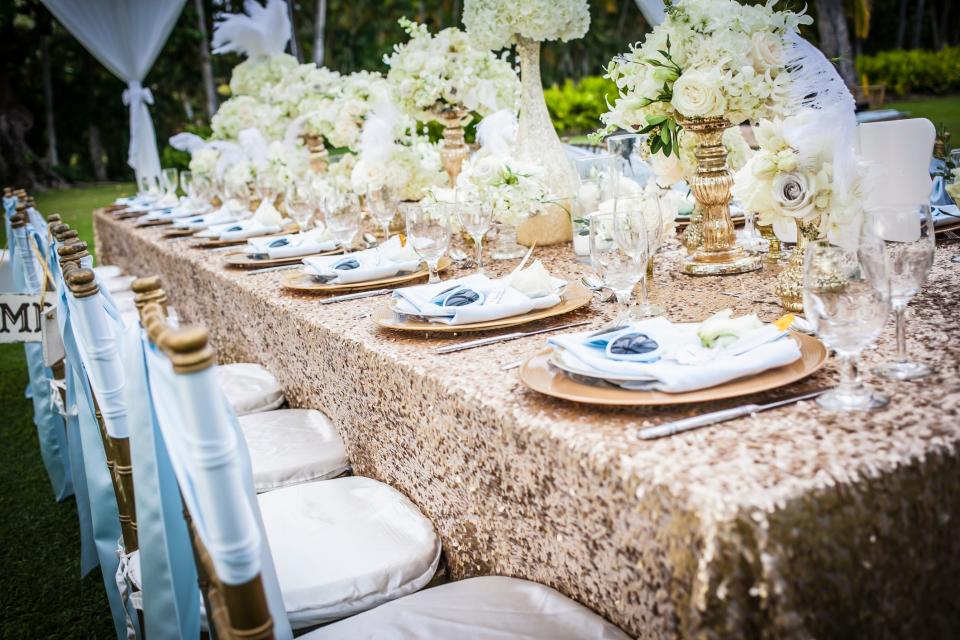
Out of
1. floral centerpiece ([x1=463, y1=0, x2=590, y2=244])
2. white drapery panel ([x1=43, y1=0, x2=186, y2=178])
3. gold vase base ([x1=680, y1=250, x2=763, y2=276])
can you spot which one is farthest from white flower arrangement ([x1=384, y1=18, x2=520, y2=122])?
white drapery panel ([x1=43, y1=0, x2=186, y2=178])

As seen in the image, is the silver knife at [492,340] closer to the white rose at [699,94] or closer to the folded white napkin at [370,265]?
the white rose at [699,94]

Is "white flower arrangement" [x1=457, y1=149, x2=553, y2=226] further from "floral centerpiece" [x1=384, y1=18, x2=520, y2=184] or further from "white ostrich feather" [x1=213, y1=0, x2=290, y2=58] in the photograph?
"white ostrich feather" [x1=213, y1=0, x2=290, y2=58]

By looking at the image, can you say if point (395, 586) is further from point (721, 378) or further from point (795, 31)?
point (795, 31)

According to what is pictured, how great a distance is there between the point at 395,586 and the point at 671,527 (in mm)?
711

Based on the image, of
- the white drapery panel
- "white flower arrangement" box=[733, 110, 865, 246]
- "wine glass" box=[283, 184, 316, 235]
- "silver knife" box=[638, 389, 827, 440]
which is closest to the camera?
"silver knife" box=[638, 389, 827, 440]

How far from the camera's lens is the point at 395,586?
4.95ft

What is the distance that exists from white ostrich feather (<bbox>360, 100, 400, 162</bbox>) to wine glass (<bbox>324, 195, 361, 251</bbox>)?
1.46ft

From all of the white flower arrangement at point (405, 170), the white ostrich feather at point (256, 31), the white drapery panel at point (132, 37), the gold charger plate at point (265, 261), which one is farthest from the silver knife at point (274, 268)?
the white drapery panel at point (132, 37)

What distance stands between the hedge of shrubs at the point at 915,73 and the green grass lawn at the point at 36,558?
54.7 feet

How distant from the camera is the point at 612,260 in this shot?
154 centimetres

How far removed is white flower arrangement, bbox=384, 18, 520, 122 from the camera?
3102 millimetres

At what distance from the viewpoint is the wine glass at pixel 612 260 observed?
5.07 feet

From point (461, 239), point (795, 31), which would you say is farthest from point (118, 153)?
point (795, 31)

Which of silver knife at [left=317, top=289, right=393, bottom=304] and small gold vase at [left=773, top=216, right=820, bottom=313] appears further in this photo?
silver knife at [left=317, top=289, right=393, bottom=304]
